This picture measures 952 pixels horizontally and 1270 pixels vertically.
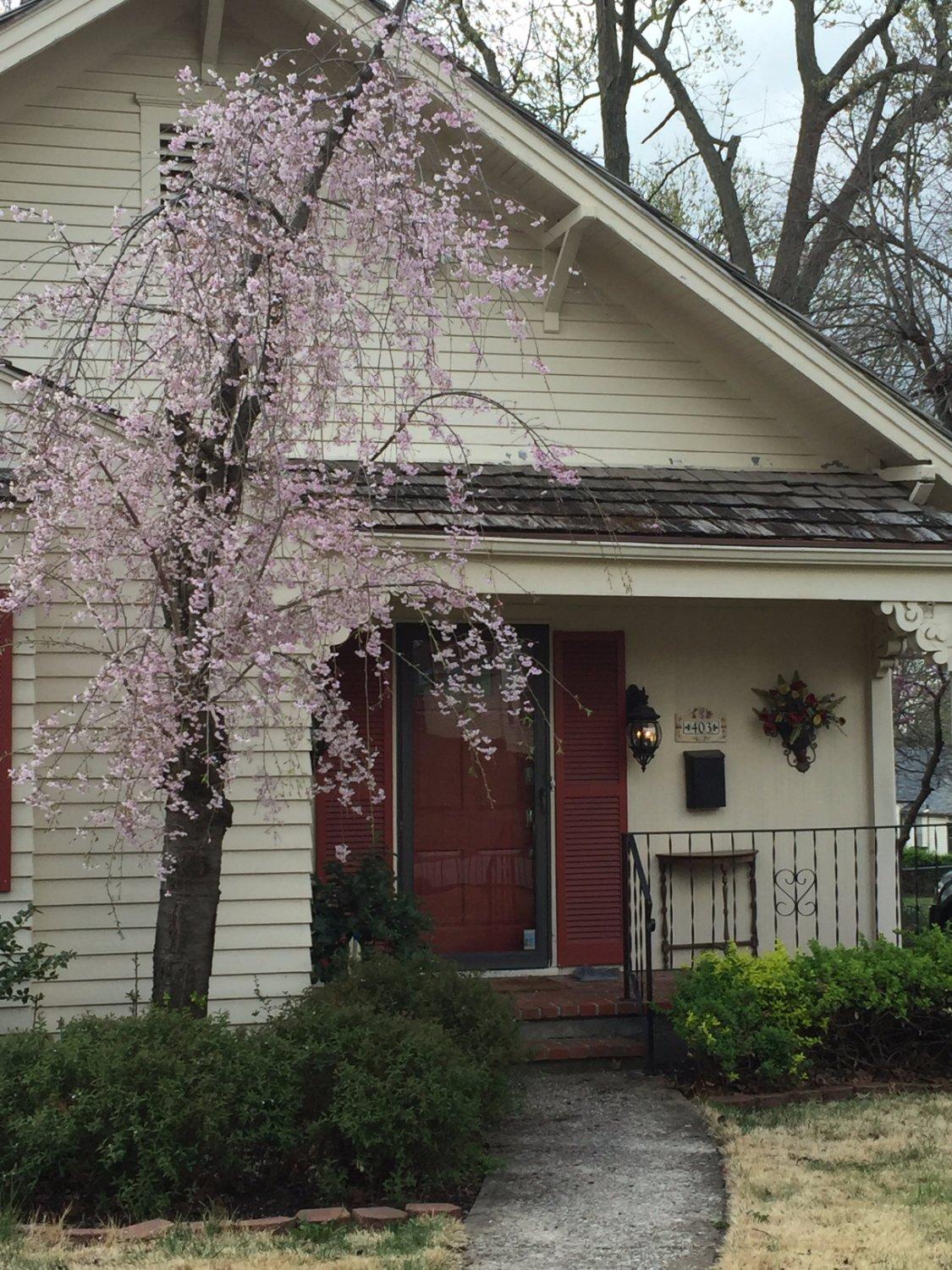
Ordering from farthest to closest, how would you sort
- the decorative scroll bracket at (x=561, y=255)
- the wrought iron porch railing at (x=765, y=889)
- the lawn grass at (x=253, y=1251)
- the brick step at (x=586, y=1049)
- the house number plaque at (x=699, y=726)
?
the house number plaque at (x=699, y=726)
the wrought iron porch railing at (x=765, y=889)
the decorative scroll bracket at (x=561, y=255)
the brick step at (x=586, y=1049)
the lawn grass at (x=253, y=1251)

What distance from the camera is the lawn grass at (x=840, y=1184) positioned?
4.72 m

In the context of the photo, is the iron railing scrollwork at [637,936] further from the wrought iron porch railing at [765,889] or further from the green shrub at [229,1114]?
the green shrub at [229,1114]

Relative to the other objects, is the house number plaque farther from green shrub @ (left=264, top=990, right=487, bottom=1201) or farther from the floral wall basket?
green shrub @ (left=264, top=990, right=487, bottom=1201)

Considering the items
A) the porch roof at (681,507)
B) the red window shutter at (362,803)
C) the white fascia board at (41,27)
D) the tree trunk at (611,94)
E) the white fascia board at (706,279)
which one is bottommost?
the red window shutter at (362,803)

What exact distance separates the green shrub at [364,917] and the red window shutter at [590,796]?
1304mm

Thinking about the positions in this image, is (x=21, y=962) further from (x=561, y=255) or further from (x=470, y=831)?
(x=561, y=255)

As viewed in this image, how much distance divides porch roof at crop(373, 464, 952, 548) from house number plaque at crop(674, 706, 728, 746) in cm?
154

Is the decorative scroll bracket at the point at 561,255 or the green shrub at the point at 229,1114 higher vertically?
the decorative scroll bracket at the point at 561,255

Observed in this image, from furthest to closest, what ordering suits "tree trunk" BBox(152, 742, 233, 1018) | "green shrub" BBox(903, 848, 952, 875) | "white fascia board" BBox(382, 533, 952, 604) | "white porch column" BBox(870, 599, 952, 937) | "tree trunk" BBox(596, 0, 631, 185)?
"green shrub" BBox(903, 848, 952, 875) → "tree trunk" BBox(596, 0, 631, 185) → "white porch column" BBox(870, 599, 952, 937) → "white fascia board" BBox(382, 533, 952, 604) → "tree trunk" BBox(152, 742, 233, 1018)

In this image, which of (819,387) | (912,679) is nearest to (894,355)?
(912,679)

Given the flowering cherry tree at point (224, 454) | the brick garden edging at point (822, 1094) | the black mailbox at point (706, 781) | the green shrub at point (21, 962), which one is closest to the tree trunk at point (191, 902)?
the flowering cherry tree at point (224, 454)

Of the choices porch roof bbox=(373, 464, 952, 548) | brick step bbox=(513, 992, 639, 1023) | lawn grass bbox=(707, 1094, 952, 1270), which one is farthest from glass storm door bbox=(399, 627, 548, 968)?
lawn grass bbox=(707, 1094, 952, 1270)

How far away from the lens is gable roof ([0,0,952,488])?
322 inches

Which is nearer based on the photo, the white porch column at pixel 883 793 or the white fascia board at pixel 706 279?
the white fascia board at pixel 706 279
